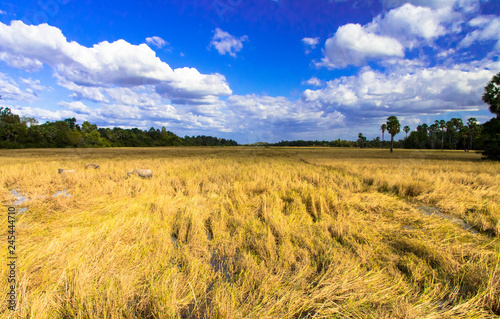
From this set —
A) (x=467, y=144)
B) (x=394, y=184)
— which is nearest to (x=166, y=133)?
(x=394, y=184)

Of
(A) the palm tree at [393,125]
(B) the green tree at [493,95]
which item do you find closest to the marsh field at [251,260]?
(B) the green tree at [493,95]

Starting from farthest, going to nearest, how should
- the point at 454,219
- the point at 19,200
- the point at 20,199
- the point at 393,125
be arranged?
1. the point at 393,125
2. the point at 20,199
3. the point at 19,200
4. the point at 454,219

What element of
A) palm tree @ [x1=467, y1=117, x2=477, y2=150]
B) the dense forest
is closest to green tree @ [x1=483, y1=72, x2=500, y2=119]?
palm tree @ [x1=467, y1=117, x2=477, y2=150]

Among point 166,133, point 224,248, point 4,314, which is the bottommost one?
point 224,248

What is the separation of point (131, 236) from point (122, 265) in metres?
1.05

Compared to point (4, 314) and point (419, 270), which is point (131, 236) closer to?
point (4, 314)

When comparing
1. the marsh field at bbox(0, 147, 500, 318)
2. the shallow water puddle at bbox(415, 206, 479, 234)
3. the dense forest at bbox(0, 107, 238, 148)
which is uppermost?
the dense forest at bbox(0, 107, 238, 148)

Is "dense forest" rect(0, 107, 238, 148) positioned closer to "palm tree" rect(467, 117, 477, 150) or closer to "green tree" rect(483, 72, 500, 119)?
"green tree" rect(483, 72, 500, 119)

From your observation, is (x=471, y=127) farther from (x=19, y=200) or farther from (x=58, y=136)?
(x=58, y=136)

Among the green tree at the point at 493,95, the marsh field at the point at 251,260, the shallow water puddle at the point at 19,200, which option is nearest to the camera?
the marsh field at the point at 251,260

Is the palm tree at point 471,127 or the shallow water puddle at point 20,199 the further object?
the palm tree at point 471,127

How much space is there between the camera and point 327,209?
6.43 m

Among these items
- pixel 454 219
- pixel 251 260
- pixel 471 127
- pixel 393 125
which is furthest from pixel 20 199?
pixel 471 127

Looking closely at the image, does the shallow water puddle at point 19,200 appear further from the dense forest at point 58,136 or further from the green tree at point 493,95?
the dense forest at point 58,136
